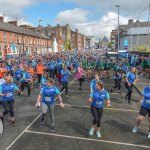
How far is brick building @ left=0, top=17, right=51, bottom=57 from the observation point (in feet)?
140

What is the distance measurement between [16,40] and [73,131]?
45811mm

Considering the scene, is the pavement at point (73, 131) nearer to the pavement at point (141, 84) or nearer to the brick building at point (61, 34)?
the pavement at point (141, 84)

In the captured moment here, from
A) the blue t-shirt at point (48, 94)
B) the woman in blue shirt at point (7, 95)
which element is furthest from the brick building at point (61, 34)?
the blue t-shirt at point (48, 94)

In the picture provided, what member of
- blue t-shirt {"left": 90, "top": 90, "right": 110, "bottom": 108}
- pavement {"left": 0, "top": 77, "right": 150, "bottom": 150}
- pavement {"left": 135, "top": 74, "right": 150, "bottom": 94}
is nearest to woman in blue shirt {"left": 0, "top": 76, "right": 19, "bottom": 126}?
pavement {"left": 0, "top": 77, "right": 150, "bottom": 150}

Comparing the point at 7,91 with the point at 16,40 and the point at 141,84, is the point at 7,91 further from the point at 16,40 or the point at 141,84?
the point at 16,40

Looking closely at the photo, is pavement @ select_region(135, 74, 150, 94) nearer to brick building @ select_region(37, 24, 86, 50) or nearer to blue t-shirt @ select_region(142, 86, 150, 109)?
blue t-shirt @ select_region(142, 86, 150, 109)

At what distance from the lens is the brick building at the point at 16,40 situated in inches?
1682

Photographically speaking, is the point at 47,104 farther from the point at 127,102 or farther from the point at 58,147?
the point at 127,102

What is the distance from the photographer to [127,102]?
10.6 metres

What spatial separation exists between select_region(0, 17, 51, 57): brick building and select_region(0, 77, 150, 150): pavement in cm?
2468

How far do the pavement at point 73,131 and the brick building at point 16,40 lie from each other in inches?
972

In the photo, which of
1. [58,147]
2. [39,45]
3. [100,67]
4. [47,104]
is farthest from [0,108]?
[39,45]

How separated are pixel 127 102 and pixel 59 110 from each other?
3.66 metres

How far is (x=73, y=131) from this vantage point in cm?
689
